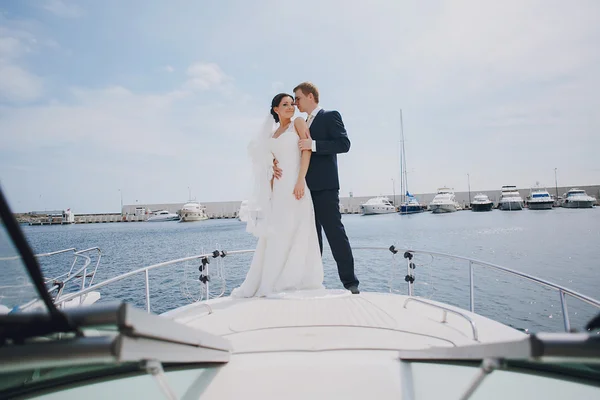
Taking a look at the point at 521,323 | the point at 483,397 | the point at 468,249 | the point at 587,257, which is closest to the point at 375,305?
the point at 483,397

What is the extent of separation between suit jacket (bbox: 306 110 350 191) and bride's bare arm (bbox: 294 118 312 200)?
94 mm

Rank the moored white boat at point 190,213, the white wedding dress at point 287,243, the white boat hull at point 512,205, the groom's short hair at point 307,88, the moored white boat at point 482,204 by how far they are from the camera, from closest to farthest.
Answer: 1. the white wedding dress at point 287,243
2. the groom's short hair at point 307,88
3. the white boat hull at point 512,205
4. the moored white boat at point 482,204
5. the moored white boat at point 190,213

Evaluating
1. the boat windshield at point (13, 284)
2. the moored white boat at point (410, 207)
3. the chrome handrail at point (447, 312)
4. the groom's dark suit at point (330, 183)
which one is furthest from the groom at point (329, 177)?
the moored white boat at point (410, 207)

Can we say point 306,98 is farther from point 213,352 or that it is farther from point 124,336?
point 124,336

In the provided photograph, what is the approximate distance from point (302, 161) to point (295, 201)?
1.20 ft

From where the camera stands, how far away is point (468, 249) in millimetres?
17672

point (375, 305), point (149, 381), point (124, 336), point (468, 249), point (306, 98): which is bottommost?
point (468, 249)

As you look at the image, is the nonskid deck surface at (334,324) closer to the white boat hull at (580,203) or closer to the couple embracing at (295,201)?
the couple embracing at (295,201)

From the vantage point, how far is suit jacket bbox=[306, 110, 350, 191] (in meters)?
3.18

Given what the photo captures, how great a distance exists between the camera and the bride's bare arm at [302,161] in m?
3.15

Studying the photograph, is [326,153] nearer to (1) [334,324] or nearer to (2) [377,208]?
(1) [334,324]

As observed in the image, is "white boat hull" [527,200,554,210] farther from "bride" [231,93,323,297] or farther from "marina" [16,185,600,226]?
"bride" [231,93,323,297]

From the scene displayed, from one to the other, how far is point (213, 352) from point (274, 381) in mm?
268

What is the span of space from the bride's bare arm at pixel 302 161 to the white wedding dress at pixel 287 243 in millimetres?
45
